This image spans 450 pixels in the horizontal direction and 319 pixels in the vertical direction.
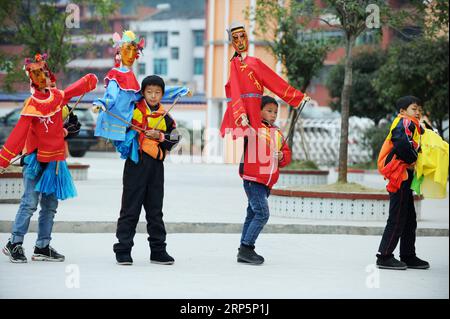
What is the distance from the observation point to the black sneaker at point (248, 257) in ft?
34.1

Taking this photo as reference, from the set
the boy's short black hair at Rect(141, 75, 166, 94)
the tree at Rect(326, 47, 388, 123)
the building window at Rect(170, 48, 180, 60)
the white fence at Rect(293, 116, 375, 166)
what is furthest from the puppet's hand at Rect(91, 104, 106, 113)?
the building window at Rect(170, 48, 180, 60)

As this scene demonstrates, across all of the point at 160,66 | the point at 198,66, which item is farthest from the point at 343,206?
the point at 160,66

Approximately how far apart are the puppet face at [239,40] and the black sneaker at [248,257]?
1.92m

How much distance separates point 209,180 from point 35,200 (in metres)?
15.5

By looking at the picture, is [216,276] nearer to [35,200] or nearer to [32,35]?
[35,200]

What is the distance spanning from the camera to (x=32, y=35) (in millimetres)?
23859

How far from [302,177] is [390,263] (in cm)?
1379

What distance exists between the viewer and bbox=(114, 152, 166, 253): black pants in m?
10.0

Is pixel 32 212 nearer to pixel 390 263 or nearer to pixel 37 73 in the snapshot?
pixel 37 73

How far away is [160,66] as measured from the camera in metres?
96.6

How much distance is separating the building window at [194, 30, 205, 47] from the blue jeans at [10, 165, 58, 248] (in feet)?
275

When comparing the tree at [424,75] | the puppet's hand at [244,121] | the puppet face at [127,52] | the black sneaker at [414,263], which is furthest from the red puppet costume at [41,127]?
the tree at [424,75]

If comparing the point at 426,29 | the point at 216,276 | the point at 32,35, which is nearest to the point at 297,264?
the point at 216,276

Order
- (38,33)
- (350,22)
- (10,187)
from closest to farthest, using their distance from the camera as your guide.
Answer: (10,187) → (350,22) → (38,33)
